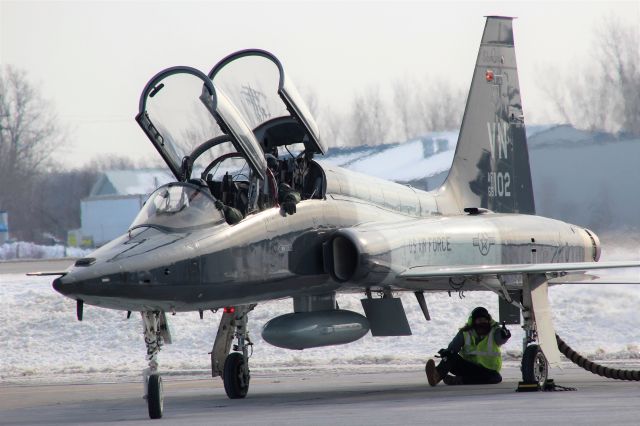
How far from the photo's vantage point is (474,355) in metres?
15.8

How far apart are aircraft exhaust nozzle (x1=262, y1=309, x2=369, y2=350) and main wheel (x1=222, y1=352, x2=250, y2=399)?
1064mm

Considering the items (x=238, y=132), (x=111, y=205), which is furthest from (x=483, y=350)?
(x=111, y=205)

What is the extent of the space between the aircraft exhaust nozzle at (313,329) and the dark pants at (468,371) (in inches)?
63.7

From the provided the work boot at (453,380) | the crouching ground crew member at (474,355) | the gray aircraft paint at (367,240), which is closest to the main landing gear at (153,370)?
the gray aircraft paint at (367,240)

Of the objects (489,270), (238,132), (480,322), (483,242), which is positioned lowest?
(480,322)

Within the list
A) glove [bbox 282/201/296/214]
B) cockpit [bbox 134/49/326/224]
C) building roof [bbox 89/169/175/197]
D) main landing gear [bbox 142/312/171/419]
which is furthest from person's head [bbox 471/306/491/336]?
building roof [bbox 89/169/175/197]

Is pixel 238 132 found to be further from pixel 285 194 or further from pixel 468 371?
pixel 468 371

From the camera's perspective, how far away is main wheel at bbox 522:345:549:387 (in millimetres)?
14031

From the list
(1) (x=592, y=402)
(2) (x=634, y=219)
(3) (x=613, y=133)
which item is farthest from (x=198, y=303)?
(3) (x=613, y=133)

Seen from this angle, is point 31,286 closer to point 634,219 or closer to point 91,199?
point 634,219

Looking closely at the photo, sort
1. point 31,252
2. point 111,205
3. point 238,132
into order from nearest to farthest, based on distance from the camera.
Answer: point 238,132 → point 31,252 → point 111,205

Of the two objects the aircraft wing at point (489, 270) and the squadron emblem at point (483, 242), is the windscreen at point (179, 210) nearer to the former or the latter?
the aircraft wing at point (489, 270)

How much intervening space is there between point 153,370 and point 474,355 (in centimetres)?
516

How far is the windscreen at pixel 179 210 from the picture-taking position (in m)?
12.6
